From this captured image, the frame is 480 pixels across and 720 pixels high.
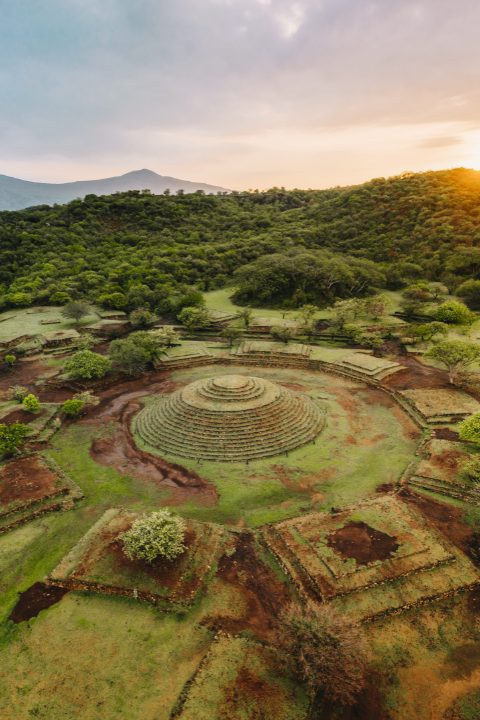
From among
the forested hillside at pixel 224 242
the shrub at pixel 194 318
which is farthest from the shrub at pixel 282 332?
the forested hillside at pixel 224 242

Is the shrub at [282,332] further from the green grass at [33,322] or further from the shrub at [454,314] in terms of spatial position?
the green grass at [33,322]

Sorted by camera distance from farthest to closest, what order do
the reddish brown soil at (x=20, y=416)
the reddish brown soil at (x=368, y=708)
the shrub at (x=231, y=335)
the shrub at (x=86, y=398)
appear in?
1. the shrub at (x=231, y=335)
2. the shrub at (x=86, y=398)
3. the reddish brown soil at (x=20, y=416)
4. the reddish brown soil at (x=368, y=708)

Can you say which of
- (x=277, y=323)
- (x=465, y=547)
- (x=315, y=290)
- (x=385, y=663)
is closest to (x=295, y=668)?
(x=385, y=663)

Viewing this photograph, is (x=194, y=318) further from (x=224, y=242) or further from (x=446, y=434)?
(x=224, y=242)

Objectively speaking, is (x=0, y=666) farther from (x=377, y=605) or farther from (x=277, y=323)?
(x=277, y=323)

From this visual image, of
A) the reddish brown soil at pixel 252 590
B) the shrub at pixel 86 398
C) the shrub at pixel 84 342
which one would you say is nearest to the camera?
the reddish brown soil at pixel 252 590

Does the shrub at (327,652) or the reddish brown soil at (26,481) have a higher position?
the shrub at (327,652)
